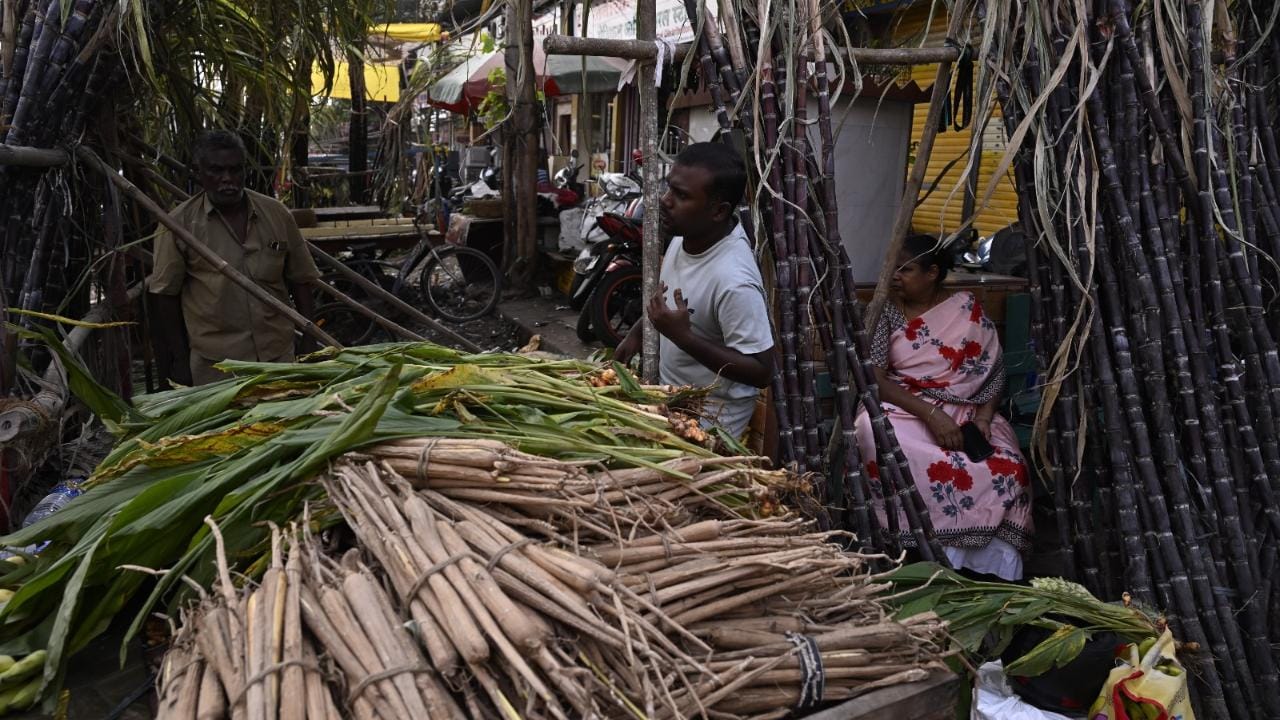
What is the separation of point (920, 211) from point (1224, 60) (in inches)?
215

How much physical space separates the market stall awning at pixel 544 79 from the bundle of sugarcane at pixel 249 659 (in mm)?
7660

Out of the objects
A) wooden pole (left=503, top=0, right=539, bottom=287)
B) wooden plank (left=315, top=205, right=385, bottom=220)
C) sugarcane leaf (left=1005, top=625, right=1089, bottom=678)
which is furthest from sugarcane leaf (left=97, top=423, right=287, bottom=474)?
wooden plank (left=315, top=205, right=385, bottom=220)

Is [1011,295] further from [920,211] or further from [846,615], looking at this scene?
[920,211]

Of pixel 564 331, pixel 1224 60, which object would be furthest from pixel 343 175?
pixel 1224 60

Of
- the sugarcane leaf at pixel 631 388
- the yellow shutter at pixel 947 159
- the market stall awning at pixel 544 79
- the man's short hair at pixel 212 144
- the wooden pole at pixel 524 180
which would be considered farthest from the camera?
the market stall awning at pixel 544 79

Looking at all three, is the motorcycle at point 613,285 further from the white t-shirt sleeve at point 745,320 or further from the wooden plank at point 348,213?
the white t-shirt sleeve at point 745,320

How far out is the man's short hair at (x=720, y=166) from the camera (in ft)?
8.53

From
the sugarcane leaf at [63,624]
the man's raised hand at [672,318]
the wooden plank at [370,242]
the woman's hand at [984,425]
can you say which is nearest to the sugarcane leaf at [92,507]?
the sugarcane leaf at [63,624]

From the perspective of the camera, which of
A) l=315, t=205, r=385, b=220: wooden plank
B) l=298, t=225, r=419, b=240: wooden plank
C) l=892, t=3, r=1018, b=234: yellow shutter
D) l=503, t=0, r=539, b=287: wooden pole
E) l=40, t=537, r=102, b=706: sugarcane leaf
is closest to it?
l=40, t=537, r=102, b=706: sugarcane leaf

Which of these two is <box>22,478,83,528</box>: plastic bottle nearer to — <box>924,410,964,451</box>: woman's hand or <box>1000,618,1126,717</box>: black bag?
<box>1000,618,1126,717</box>: black bag

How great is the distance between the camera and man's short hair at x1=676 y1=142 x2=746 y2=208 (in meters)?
2.60

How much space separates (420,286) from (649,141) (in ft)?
21.2

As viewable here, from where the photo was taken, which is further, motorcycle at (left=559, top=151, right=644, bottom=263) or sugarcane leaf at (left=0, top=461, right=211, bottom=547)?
motorcycle at (left=559, top=151, right=644, bottom=263)

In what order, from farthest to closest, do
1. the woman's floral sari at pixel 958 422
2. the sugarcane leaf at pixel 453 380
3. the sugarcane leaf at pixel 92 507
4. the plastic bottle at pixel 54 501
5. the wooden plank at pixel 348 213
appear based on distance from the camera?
the wooden plank at pixel 348 213 → the woman's floral sari at pixel 958 422 → the plastic bottle at pixel 54 501 → the sugarcane leaf at pixel 453 380 → the sugarcane leaf at pixel 92 507
